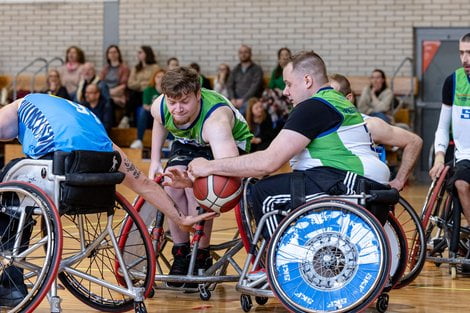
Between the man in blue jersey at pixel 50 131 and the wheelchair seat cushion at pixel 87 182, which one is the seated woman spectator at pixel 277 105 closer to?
the man in blue jersey at pixel 50 131

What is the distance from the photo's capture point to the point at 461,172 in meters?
5.77

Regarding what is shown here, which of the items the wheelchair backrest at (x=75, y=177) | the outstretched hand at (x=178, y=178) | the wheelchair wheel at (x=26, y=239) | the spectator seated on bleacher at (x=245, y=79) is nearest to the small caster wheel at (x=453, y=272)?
the outstretched hand at (x=178, y=178)

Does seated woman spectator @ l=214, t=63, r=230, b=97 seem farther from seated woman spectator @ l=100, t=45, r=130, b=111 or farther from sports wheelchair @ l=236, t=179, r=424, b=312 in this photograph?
sports wheelchair @ l=236, t=179, r=424, b=312

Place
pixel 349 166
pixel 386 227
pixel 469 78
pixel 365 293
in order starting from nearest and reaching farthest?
pixel 365 293
pixel 349 166
pixel 386 227
pixel 469 78

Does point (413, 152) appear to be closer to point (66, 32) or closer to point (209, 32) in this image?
point (209, 32)

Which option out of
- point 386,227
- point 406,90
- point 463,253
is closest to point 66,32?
point 406,90

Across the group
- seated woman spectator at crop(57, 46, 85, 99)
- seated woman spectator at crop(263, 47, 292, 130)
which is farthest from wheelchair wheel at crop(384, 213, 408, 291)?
seated woman spectator at crop(57, 46, 85, 99)

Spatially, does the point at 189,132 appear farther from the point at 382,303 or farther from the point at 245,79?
the point at 245,79

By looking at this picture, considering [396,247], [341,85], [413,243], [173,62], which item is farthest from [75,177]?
[173,62]

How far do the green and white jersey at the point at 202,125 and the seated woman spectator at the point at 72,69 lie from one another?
30.9ft

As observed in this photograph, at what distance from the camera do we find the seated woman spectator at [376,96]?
12922 millimetres

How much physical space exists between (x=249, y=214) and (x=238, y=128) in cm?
64

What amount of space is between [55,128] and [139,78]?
32.7 feet

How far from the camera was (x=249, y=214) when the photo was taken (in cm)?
472
